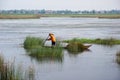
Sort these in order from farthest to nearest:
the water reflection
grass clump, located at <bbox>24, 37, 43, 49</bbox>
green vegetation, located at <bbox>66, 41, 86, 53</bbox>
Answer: grass clump, located at <bbox>24, 37, 43, 49</bbox> < green vegetation, located at <bbox>66, 41, 86, 53</bbox> < the water reflection

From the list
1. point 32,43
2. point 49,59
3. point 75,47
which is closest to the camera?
point 49,59

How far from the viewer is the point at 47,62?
667 inches

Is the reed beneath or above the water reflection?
above

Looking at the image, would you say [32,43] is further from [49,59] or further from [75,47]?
[49,59]

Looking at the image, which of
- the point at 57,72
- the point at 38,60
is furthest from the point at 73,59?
the point at 57,72

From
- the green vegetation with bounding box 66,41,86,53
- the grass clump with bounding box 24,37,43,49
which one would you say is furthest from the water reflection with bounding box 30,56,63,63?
the grass clump with bounding box 24,37,43,49

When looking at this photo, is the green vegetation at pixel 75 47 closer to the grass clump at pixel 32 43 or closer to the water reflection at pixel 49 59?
the grass clump at pixel 32 43

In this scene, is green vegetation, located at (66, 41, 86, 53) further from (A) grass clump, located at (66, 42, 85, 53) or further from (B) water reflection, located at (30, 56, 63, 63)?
(B) water reflection, located at (30, 56, 63, 63)

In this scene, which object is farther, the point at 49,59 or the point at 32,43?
the point at 32,43

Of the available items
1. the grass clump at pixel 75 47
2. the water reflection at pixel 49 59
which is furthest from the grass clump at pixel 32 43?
the water reflection at pixel 49 59

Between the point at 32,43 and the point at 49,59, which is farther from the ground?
the point at 32,43

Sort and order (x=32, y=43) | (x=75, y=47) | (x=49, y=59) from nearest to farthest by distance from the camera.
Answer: (x=49, y=59) → (x=75, y=47) → (x=32, y=43)

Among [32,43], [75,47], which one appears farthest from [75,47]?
[32,43]

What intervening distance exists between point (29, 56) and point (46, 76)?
5.11 m
